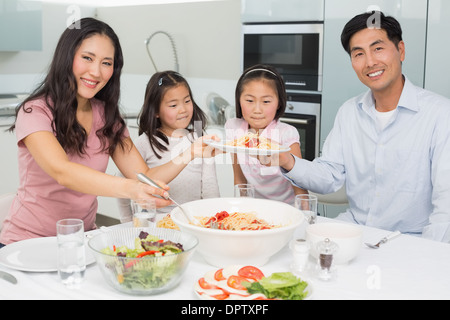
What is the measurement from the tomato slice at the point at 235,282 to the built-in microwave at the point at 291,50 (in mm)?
2288

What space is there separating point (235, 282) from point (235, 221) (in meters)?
0.28

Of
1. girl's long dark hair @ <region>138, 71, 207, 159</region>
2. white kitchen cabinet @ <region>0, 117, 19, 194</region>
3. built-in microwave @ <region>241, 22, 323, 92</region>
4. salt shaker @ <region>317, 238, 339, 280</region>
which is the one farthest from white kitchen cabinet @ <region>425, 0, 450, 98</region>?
white kitchen cabinet @ <region>0, 117, 19, 194</region>

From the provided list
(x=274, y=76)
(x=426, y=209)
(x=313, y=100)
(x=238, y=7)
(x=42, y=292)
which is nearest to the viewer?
(x=42, y=292)

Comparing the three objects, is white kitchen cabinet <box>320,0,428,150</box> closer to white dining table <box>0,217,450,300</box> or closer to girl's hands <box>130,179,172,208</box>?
white dining table <box>0,217,450,300</box>

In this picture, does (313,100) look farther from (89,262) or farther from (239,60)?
(89,262)

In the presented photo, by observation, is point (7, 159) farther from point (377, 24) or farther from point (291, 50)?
point (377, 24)

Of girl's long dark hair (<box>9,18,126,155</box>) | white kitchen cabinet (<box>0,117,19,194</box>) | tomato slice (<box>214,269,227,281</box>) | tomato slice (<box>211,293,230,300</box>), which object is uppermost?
girl's long dark hair (<box>9,18,126,155</box>)

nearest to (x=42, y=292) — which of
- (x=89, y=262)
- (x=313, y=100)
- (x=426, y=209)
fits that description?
(x=89, y=262)

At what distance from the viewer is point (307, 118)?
3.39 meters

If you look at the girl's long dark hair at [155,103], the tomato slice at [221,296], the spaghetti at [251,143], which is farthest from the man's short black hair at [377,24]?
the tomato slice at [221,296]

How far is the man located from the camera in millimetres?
2094

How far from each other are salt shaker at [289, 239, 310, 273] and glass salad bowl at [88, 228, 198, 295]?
0.25m
